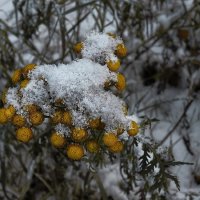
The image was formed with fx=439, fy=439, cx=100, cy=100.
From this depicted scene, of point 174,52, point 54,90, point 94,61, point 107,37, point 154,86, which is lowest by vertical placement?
point 54,90

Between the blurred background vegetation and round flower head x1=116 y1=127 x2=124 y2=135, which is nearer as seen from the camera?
round flower head x1=116 y1=127 x2=124 y2=135

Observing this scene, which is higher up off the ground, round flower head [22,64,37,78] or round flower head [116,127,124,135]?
round flower head [22,64,37,78]

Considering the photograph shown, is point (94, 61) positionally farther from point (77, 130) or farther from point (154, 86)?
point (154, 86)

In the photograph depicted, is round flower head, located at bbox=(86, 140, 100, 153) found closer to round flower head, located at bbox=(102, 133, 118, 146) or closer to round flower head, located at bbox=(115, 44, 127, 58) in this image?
round flower head, located at bbox=(102, 133, 118, 146)

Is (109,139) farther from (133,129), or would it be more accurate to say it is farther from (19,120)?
(19,120)

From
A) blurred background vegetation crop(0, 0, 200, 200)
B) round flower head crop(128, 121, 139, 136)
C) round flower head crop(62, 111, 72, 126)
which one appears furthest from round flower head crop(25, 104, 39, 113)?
blurred background vegetation crop(0, 0, 200, 200)

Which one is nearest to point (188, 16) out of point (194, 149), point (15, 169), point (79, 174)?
point (194, 149)

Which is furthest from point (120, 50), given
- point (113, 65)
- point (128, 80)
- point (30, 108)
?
point (128, 80)
